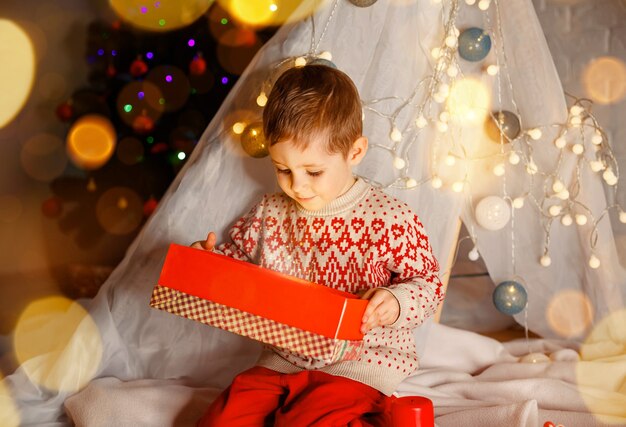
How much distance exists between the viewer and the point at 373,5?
1.41 metres

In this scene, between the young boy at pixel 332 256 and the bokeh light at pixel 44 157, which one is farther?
the bokeh light at pixel 44 157

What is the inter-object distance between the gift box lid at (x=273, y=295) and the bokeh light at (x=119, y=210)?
1.77 meters

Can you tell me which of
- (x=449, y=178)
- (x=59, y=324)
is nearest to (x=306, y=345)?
(x=449, y=178)

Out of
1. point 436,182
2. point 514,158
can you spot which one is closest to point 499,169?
point 514,158

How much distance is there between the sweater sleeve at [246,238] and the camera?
4.15ft

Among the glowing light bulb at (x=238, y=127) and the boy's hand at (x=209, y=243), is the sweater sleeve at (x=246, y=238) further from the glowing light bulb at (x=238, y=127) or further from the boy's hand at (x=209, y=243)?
the glowing light bulb at (x=238, y=127)

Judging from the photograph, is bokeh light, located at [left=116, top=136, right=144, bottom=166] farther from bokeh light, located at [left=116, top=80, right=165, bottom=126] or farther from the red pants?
the red pants

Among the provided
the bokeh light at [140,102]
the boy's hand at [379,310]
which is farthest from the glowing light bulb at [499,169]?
the bokeh light at [140,102]

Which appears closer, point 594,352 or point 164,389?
point 164,389

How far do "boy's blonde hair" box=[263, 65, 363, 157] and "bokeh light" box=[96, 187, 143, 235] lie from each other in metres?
1.74

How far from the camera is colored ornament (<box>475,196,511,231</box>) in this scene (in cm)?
154

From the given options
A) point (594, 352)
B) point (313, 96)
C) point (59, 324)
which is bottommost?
point (59, 324)

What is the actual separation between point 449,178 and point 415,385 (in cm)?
43

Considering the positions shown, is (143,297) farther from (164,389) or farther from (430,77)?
(430,77)
